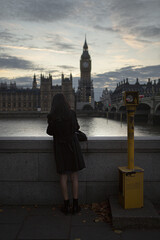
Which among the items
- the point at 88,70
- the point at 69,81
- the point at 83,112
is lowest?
the point at 83,112

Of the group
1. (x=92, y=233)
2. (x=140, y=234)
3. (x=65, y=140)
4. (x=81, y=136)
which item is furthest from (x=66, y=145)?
(x=140, y=234)

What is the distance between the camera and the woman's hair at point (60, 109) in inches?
128

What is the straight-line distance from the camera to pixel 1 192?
3.79 metres

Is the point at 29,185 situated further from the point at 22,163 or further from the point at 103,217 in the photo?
the point at 103,217

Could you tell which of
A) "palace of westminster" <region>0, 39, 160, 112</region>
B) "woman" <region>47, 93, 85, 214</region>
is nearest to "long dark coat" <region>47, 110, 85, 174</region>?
"woman" <region>47, 93, 85, 214</region>

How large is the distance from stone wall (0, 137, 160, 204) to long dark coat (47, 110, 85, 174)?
37 cm

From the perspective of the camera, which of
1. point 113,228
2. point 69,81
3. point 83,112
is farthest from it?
point 69,81

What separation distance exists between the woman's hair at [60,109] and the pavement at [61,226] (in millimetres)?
1401

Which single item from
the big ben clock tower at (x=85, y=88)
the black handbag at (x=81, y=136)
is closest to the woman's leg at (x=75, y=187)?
the black handbag at (x=81, y=136)

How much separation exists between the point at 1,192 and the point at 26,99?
117713 millimetres

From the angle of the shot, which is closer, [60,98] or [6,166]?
[60,98]

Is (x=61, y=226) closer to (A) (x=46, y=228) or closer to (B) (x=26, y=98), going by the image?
(A) (x=46, y=228)

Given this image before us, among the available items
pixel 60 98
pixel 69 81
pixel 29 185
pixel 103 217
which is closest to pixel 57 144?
pixel 60 98

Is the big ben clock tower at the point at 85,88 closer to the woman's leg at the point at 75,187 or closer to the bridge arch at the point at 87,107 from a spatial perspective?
the bridge arch at the point at 87,107
